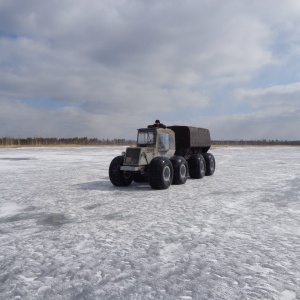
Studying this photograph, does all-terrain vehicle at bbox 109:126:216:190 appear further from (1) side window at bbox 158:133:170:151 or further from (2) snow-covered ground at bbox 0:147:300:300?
(2) snow-covered ground at bbox 0:147:300:300

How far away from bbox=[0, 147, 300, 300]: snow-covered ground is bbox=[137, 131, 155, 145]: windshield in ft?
7.90

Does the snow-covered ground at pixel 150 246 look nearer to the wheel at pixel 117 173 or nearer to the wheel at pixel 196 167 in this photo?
the wheel at pixel 117 173

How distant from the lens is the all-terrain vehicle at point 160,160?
1073cm

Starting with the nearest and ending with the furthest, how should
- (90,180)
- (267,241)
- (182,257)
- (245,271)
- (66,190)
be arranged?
(245,271)
(182,257)
(267,241)
(66,190)
(90,180)

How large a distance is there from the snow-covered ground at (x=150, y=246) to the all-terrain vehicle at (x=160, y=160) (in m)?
1.09

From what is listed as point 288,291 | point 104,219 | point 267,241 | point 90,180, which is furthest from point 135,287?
point 90,180

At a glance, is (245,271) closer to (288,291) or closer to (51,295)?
(288,291)

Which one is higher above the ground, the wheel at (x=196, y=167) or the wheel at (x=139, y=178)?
the wheel at (x=196, y=167)

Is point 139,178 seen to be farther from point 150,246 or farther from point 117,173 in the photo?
point 150,246

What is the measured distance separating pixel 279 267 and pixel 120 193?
6.70m

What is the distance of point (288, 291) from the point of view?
3.67 m

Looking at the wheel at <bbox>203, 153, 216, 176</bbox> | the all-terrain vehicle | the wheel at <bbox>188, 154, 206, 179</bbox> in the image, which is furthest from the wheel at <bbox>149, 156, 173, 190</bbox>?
the wheel at <bbox>203, 153, 216, 176</bbox>

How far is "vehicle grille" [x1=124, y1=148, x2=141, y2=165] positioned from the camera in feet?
35.8

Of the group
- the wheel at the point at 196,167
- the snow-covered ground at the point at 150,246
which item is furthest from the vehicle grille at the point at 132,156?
the wheel at the point at 196,167
